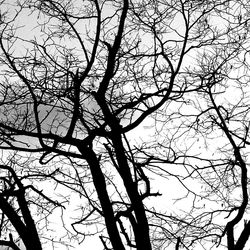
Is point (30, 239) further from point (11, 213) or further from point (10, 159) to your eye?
point (10, 159)

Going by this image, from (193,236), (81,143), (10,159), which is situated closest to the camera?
(81,143)

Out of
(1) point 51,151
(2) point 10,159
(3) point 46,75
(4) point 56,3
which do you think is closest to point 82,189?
(1) point 51,151

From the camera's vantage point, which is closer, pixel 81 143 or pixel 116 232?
pixel 116 232

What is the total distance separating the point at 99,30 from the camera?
7652mm

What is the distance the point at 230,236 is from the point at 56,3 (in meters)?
5.00

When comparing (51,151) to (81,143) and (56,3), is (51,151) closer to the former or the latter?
(81,143)

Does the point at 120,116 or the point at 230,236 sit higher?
the point at 120,116

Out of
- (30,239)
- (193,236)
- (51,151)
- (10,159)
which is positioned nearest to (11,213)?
(30,239)

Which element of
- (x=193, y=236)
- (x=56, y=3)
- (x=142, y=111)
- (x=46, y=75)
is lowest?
(x=193, y=236)

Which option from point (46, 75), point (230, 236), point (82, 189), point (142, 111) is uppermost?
point (46, 75)

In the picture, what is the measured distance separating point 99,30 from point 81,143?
2.03 meters

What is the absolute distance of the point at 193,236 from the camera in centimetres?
815

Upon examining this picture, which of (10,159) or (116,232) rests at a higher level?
(10,159)

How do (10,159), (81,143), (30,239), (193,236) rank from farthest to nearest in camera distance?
(10,159), (193,236), (81,143), (30,239)
